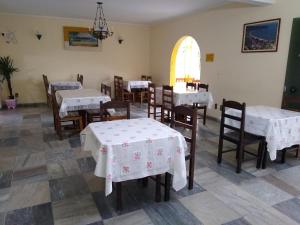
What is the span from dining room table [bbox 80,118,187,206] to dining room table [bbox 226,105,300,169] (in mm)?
1267

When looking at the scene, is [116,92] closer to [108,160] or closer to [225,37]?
[225,37]

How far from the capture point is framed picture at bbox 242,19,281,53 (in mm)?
3830

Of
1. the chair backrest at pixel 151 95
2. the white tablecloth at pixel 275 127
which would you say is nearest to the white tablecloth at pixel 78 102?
the chair backrest at pixel 151 95

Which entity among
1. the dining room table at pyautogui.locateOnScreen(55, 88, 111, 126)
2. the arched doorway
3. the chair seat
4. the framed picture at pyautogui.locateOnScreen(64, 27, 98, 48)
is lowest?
the chair seat

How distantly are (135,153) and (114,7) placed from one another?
413 centimetres

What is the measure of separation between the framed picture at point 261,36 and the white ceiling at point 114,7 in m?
0.38

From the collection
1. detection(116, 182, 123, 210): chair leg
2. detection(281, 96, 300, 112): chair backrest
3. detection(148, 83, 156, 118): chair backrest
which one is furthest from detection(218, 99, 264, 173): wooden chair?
detection(148, 83, 156, 118): chair backrest

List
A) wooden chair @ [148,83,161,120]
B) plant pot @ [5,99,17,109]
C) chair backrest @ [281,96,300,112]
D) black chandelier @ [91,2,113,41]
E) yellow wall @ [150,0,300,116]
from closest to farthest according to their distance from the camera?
chair backrest @ [281,96,300,112]
yellow wall @ [150,0,300,116]
black chandelier @ [91,2,113,41]
wooden chair @ [148,83,161,120]
plant pot @ [5,99,17,109]

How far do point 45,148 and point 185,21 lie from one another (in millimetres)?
4474

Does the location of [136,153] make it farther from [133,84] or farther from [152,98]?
[133,84]

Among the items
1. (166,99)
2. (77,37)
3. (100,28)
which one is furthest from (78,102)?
(77,37)

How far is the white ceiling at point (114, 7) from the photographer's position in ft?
14.9

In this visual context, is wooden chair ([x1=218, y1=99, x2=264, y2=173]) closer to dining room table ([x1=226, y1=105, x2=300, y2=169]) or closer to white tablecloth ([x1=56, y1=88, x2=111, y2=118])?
dining room table ([x1=226, y1=105, x2=300, y2=169])

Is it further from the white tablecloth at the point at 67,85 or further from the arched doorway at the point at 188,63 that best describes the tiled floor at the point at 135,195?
the arched doorway at the point at 188,63
